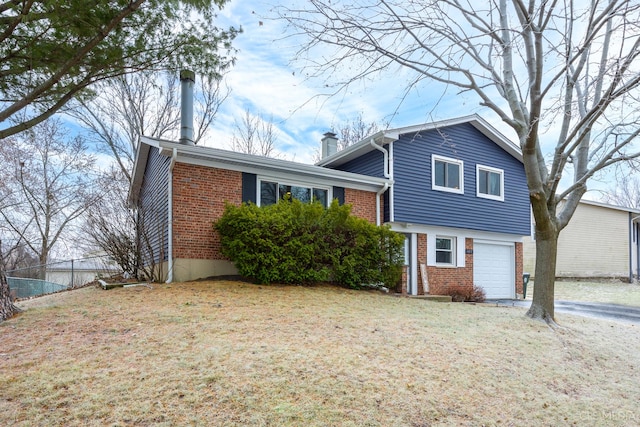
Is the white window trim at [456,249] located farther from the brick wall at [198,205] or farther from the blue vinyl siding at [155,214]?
the blue vinyl siding at [155,214]

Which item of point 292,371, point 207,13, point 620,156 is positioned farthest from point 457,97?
point 292,371

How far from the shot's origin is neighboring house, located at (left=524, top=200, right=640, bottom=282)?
2209 centimetres

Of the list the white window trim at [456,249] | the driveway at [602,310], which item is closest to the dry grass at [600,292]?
the driveway at [602,310]

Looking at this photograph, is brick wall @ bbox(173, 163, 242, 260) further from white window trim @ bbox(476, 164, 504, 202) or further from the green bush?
white window trim @ bbox(476, 164, 504, 202)

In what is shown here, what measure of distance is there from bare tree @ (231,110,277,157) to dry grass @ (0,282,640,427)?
17.3 m

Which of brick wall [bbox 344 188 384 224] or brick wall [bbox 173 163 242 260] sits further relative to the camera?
brick wall [bbox 344 188 384 224]

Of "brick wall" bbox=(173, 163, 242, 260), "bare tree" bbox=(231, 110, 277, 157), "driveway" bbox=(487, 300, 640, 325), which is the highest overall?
"bare tree" bbox=(231, 110, 277, 157)

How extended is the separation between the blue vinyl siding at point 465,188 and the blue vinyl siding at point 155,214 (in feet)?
22.1

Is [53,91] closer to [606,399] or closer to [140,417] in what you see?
[140,417]

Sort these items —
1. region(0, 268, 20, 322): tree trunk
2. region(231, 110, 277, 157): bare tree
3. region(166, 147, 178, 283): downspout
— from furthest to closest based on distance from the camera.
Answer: region(231, 110, 277, 157): bare tree, region(166, 147, 178, 283): downspout, region(0, 268, 20, 322): tree trunk

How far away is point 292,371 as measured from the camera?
4156 mm

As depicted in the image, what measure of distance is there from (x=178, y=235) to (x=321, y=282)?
3.62 meters

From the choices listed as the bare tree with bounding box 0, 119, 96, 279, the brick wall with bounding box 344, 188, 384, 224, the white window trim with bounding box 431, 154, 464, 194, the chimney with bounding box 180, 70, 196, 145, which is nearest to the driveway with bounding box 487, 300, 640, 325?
the white window trim with bounding box 431, 154, 464, 194

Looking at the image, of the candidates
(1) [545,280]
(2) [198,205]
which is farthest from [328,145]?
(1) [545,280]
